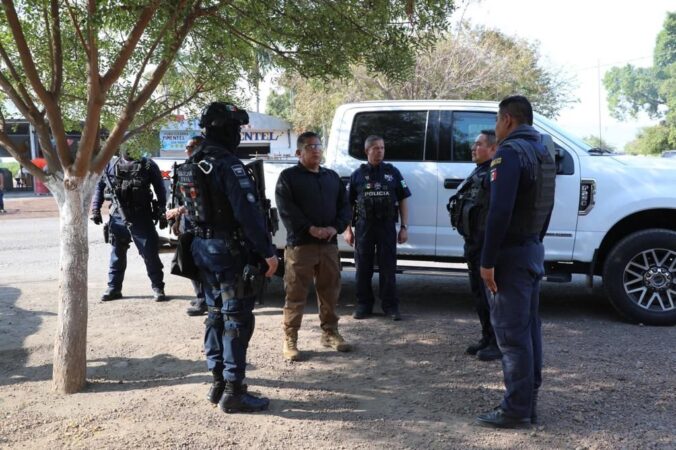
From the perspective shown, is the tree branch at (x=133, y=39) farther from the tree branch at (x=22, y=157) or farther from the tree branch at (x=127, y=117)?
the tree branch at (x=22, y=157)

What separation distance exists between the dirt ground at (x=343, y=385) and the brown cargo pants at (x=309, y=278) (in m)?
0.32

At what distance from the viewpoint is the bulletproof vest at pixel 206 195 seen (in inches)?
141

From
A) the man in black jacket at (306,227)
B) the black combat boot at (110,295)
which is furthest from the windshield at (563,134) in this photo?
the black combat boot at (110,295)

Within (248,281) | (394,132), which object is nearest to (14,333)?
(248,281)

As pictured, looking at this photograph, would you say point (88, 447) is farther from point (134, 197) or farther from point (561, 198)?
point (561, 198)

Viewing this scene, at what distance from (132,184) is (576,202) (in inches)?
176

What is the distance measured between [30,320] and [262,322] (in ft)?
7.30

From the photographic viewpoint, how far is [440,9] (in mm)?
4406

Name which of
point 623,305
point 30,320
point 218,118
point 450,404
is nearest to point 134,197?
point 30,320

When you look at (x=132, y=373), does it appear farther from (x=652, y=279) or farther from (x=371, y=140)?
(x=652, y=279)

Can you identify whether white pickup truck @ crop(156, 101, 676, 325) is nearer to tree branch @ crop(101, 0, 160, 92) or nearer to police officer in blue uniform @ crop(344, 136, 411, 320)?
police officer in blue uniform @ crop(344, 136, 411, 320)

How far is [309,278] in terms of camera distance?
4.86 m

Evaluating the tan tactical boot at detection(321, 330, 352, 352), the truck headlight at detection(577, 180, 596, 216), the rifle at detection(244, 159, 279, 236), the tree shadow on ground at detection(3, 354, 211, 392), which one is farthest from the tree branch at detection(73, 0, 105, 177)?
the truck headlight at detection(577, 180, 596, 216)

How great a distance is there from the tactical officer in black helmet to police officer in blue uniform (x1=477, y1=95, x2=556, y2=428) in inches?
52.1
